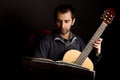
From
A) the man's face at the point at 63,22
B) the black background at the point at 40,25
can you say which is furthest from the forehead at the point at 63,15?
the black background at the point at 40,25

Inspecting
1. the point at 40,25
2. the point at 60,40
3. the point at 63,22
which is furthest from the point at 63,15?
the point at 40,25

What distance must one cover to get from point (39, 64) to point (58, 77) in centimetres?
13

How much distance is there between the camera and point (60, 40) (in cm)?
197

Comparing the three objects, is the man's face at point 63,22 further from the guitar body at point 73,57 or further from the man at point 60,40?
the guitar body at point 73,57

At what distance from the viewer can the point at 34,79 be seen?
1.62 m

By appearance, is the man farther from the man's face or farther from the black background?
the black background

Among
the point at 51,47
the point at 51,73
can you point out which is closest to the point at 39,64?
the point at 51,73

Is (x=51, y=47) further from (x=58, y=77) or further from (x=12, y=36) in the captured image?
(x=12, y=36)

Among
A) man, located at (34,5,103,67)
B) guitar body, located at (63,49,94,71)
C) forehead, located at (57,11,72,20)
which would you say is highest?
forehead, located at (57,11,72,20)

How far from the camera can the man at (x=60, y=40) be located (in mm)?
1925


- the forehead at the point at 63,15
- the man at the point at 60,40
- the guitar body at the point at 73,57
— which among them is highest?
the forehead at the point at 63,15

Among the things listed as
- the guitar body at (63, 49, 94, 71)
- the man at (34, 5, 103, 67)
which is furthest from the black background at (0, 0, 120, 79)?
the guitar body at (63, 49, 94, 71)

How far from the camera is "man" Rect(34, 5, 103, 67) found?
192cm

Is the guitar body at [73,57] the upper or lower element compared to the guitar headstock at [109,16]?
lower
